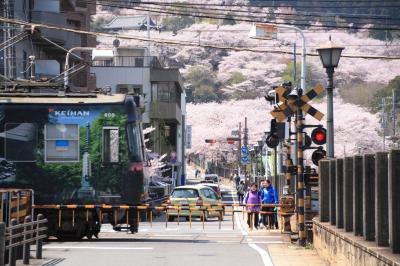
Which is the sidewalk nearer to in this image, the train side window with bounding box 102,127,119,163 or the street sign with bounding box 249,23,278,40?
the train side window with bounding box 102,127,119,163

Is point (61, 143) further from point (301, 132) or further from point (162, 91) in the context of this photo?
point (162, 91)

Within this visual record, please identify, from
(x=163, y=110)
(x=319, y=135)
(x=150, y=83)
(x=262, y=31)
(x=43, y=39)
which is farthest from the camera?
(x=163, y=110)

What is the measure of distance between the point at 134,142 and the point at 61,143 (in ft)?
6.38

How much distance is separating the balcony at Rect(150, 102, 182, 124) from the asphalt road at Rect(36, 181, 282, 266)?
49478 mm

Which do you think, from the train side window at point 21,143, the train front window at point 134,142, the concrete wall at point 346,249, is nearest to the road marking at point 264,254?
the concrete wall at point 346,249

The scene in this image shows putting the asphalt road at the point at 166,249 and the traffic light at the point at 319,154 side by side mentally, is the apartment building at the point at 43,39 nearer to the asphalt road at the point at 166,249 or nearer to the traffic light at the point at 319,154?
the asphalt road at the point at 166,249

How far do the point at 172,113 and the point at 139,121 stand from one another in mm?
55786

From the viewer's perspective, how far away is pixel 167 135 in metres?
85.0

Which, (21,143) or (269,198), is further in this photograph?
(269,198)

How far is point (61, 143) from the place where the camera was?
85.0 feet

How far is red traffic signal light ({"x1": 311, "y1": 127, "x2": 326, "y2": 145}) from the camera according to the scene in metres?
25.3

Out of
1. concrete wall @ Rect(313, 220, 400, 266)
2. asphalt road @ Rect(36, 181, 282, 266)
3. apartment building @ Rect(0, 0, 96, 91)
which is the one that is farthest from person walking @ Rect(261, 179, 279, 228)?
apartment building @ Rect(0, 0, 96, 91)

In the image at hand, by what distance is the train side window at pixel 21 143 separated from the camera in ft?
85.1

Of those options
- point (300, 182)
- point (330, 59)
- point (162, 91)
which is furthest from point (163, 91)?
point (330, 59)
